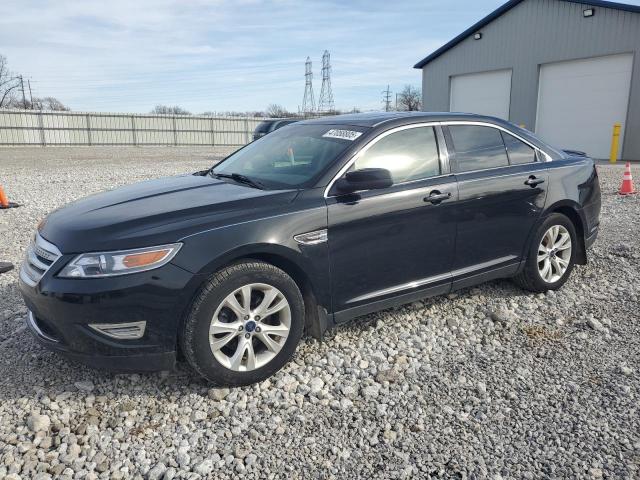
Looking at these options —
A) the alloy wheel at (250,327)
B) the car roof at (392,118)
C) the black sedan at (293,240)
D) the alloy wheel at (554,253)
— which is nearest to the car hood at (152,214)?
the black sedan at (293,240)

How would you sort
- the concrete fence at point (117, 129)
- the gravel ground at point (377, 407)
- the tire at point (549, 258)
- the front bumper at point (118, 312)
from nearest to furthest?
1. the gravel ground at point (377, 407)
2. the front bumper at point (118, 312)
3. the tire at point (549, 258)
4. the concrete fence at point (117, 129)

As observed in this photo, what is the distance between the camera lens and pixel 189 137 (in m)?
40.4

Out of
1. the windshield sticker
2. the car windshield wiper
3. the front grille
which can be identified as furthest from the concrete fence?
the windshield sticker

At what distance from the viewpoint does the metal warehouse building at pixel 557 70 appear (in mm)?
18234

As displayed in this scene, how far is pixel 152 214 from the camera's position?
3121mm

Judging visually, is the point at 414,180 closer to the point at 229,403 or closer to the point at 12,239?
the point at 229,403

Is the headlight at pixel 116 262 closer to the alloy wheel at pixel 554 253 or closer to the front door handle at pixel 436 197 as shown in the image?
the front door handle at pixel 436 197

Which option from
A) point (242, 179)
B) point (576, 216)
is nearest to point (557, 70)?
point (576, 216)

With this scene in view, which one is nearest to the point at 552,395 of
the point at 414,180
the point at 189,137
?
the point at 414,180

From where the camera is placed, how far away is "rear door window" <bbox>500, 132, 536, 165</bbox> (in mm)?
4496

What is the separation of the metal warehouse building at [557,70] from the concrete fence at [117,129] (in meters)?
21.2

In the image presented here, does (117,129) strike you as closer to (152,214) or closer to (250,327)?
(152,214)

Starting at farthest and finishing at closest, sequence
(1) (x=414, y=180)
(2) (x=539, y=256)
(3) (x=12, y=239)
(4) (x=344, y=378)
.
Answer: (3) (x=12, y=239)
(2) (x=539, y=256)
(1) (x=414, y=180)
(4) (x=344, y=378)

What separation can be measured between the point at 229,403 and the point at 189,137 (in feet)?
130
